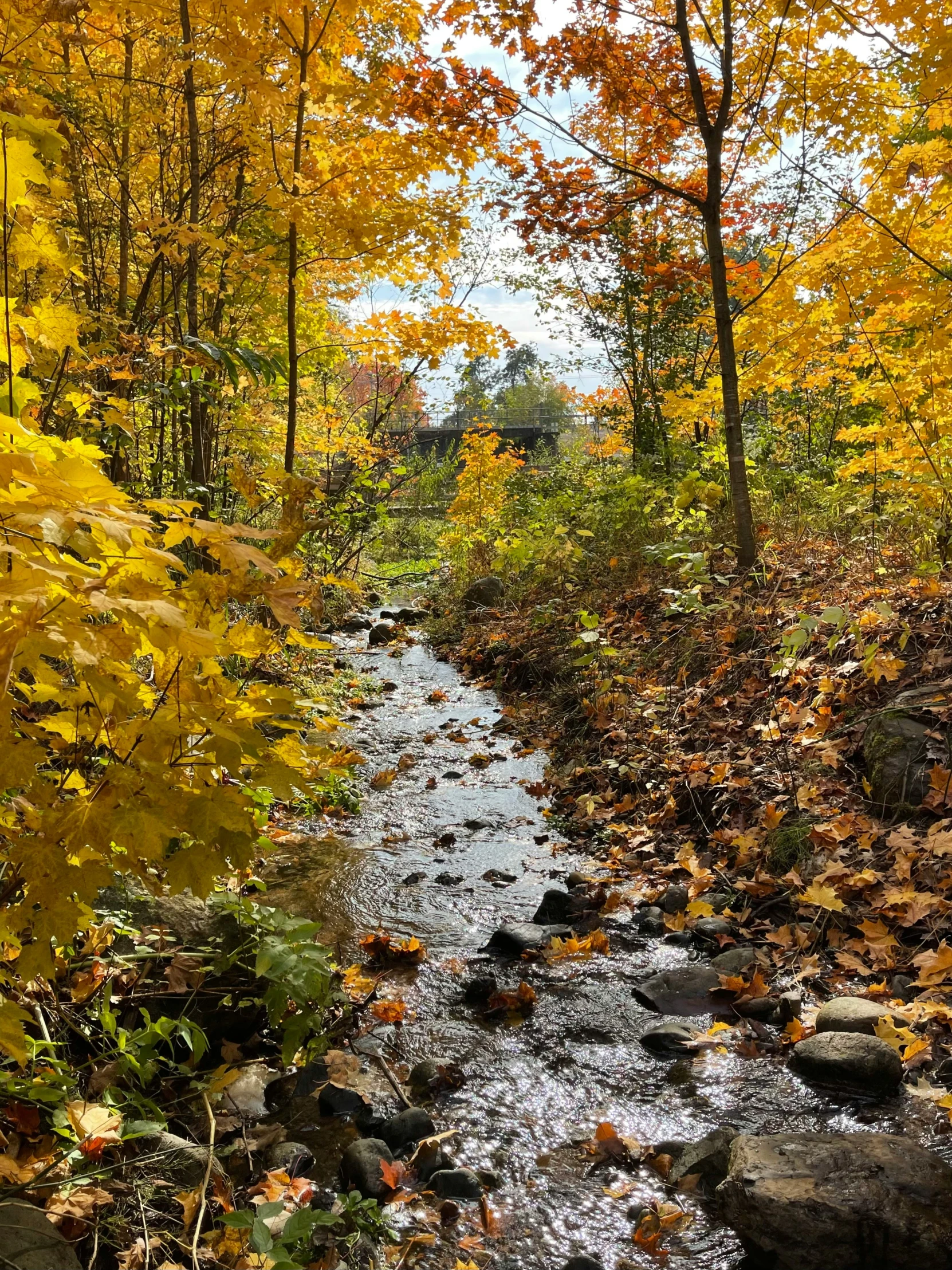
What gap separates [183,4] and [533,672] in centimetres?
474

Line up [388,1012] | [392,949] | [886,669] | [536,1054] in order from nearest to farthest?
[536,1054] < [388,1012] < [392,949] < [886,669]

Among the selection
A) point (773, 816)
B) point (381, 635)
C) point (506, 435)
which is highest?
point (506, 435)

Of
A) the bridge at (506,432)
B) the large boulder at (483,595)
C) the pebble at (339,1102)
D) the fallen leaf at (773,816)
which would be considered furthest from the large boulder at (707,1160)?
the bridge at (506,432)

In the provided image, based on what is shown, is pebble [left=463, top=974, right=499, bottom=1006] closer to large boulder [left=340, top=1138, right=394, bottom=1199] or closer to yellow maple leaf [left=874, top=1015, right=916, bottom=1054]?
large boulder [left=340, top=1138, right=394, bottom=1199]

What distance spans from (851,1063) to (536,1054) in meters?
0.92

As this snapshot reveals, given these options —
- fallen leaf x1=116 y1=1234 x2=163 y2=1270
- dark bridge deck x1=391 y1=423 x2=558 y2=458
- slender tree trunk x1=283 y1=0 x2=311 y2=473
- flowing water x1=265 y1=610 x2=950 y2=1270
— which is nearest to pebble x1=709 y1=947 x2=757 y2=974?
flowing water x1=265 y1=610 x2=950 y2=1270

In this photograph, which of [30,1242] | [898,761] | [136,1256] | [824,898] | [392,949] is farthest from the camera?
[898,761]

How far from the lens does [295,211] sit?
160 inches

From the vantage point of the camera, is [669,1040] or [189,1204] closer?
[189,1204]

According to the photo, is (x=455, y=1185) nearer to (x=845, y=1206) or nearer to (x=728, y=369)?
(x=845, y=1206)

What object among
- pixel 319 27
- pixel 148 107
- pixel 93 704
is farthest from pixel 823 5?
pixel 93 704

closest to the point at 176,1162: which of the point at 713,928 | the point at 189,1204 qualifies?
the point at 189,1204

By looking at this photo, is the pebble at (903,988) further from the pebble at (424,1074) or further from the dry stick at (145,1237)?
the dry stick at (145,1237)

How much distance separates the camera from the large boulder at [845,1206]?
1631 millimetres
